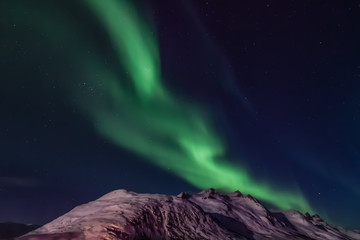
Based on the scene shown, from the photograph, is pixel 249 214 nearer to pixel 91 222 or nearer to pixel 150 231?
pixel 150 231

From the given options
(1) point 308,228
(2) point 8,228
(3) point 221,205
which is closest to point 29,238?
(3) point 221,205

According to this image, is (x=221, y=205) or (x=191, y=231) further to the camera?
(x=221, y=205)

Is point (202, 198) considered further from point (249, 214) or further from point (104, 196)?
point (104, 196)

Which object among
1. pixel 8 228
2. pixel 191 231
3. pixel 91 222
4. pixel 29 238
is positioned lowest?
pixel 8 228

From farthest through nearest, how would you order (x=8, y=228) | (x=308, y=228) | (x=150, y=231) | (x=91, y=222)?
1. (x=8, y=228)
2. (x=308, y=228)
3. (x=150, y=231)
4. (x=91, y=222)

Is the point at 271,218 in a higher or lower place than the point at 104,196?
higher

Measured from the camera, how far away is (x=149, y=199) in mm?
19562

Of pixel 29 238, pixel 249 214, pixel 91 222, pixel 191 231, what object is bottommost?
pixel 29 238

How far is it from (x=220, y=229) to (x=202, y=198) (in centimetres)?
1347

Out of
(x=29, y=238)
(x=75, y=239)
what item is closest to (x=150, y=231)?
(x=75, y=239)

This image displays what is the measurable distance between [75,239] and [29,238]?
2433 mm

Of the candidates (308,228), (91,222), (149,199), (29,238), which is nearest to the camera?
(29,238)

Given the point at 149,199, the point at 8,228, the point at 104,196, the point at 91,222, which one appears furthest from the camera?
the point at 8,228

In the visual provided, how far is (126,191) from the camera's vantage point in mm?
22047
